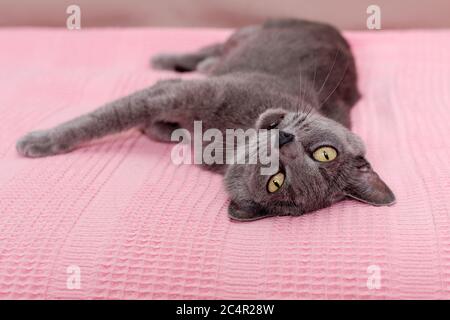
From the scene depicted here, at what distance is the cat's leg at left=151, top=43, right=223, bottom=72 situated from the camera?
2.31 m

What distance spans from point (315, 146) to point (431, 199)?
29 centimetres

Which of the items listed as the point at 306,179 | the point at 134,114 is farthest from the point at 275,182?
the point at 134,114

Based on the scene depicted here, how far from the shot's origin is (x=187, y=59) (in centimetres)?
235

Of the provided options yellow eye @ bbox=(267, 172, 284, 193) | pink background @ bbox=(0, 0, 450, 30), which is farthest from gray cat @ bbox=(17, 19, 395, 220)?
pink background @ bbox=(0, 0, 450, 30)

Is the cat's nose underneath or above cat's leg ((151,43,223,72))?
above

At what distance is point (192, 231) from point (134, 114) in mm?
551

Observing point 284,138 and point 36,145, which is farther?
point 36,145

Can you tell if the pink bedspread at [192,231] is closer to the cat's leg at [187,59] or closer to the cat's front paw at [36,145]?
the cat's front paw at [36,145]

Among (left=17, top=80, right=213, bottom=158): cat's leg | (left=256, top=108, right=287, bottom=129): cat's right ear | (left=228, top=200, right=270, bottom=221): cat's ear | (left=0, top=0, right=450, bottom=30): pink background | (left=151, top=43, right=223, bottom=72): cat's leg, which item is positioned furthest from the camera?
(left=0, top=0, right=450, bottom=30): pink background

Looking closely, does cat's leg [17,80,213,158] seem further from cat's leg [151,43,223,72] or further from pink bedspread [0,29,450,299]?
cat's leg [151,43,223,72]

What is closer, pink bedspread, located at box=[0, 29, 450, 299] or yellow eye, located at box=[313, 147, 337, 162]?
pink bedspread, located at box=[0, 29, 450, 299]

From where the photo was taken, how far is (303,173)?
4.36ft

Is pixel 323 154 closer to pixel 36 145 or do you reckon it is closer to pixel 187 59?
pixel 36 145
